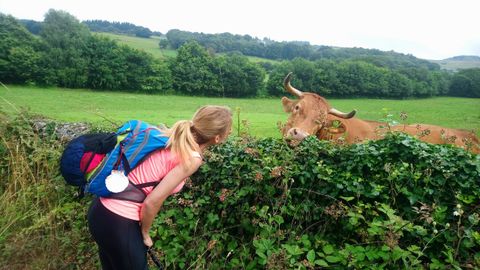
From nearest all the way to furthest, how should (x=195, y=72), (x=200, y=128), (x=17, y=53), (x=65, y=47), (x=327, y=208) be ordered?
(x=200, y=128)
(x=327, y=208)
(x=17, y=53)
(x=195, y=72)
(x=65, y=47)

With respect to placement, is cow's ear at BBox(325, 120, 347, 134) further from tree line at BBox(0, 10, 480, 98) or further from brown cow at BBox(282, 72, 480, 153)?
tree line at BBox(0, 10, 480, 98)

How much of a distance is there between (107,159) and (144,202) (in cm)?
45

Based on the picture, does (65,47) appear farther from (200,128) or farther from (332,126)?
(200,128)

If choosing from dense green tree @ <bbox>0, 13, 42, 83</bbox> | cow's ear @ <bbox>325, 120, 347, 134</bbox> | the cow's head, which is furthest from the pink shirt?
dense green tree @ <bbox>0, 13, 42, 83</bbox>

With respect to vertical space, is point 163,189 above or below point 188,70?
above

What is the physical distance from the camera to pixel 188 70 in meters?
37.8

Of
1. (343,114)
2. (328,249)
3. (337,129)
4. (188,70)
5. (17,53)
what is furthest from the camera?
(188,70)

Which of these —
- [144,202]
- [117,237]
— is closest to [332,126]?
[144,202]

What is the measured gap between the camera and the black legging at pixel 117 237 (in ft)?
8.25

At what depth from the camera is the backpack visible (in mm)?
2549

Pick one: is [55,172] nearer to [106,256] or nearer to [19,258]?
[19,258]

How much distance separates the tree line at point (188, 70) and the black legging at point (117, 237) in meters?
20.6

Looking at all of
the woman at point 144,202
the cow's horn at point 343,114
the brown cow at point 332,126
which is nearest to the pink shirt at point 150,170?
the woman at point 144,202

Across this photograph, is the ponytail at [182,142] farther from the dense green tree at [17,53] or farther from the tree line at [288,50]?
the tree line at [288,50]
